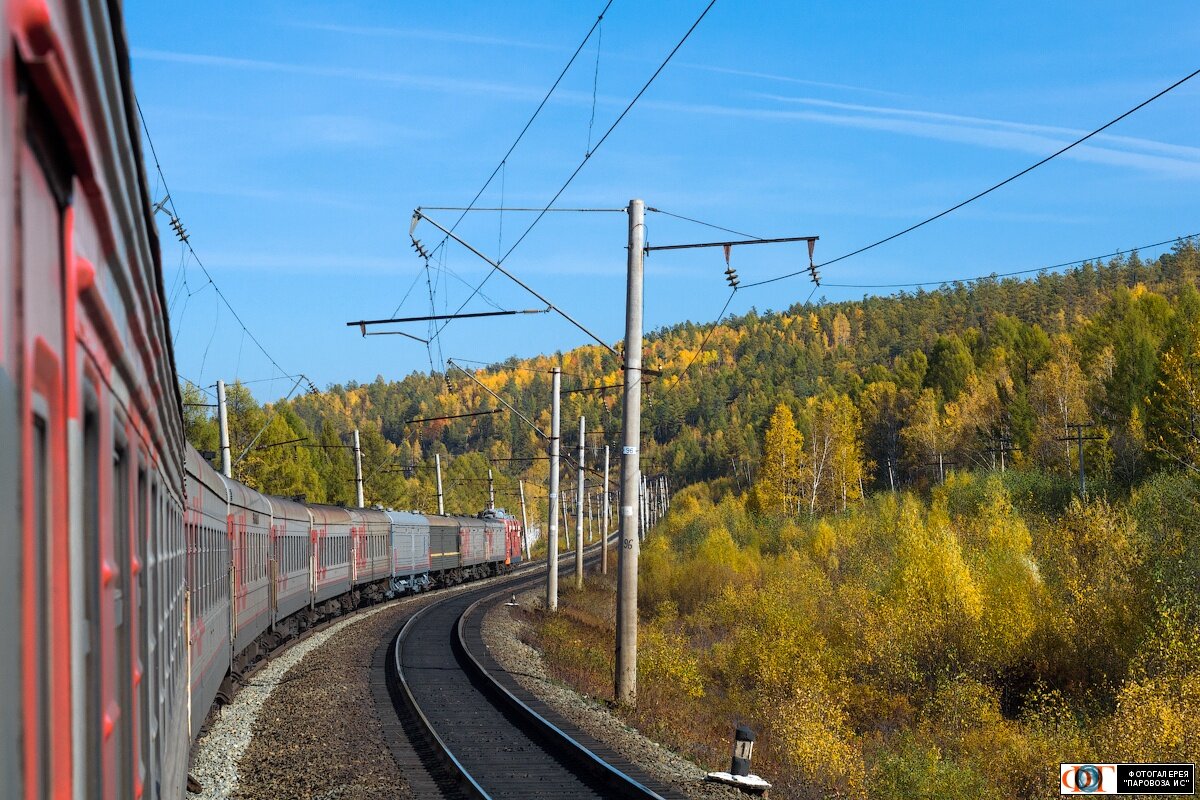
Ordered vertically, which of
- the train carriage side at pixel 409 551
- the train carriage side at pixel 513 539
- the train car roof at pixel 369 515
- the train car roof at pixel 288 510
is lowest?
the train carriage side at pixel 513 539

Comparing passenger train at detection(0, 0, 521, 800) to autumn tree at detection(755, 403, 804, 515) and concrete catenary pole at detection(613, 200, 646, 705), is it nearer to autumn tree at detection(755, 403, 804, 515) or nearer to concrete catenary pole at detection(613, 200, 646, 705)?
concrete catenary pole at detection(613, 200, 646, 705)

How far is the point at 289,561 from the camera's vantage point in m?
22.5

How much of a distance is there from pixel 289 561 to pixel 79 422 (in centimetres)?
2119

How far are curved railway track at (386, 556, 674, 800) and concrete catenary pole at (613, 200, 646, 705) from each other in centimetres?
131

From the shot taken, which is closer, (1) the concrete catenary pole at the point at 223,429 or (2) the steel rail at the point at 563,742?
(2) the steel rail at the point at 563,742

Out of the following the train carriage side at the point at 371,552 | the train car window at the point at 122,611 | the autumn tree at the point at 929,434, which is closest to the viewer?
the train car window at the point at 122,611

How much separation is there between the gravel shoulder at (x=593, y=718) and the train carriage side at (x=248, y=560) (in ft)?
14.1

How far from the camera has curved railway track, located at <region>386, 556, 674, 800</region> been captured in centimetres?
1202

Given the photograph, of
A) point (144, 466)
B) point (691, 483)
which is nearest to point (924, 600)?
point (144, 466)

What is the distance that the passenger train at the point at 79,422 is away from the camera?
1489mm

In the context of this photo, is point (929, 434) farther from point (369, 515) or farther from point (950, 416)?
point (369, 515)

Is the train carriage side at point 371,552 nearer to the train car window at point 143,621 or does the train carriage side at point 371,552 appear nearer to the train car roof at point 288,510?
the train car roof at point 288,510

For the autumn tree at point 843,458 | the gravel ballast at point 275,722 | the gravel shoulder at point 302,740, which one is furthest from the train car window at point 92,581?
the autumn tree at point 843,458

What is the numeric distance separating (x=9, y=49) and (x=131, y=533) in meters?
2.24
